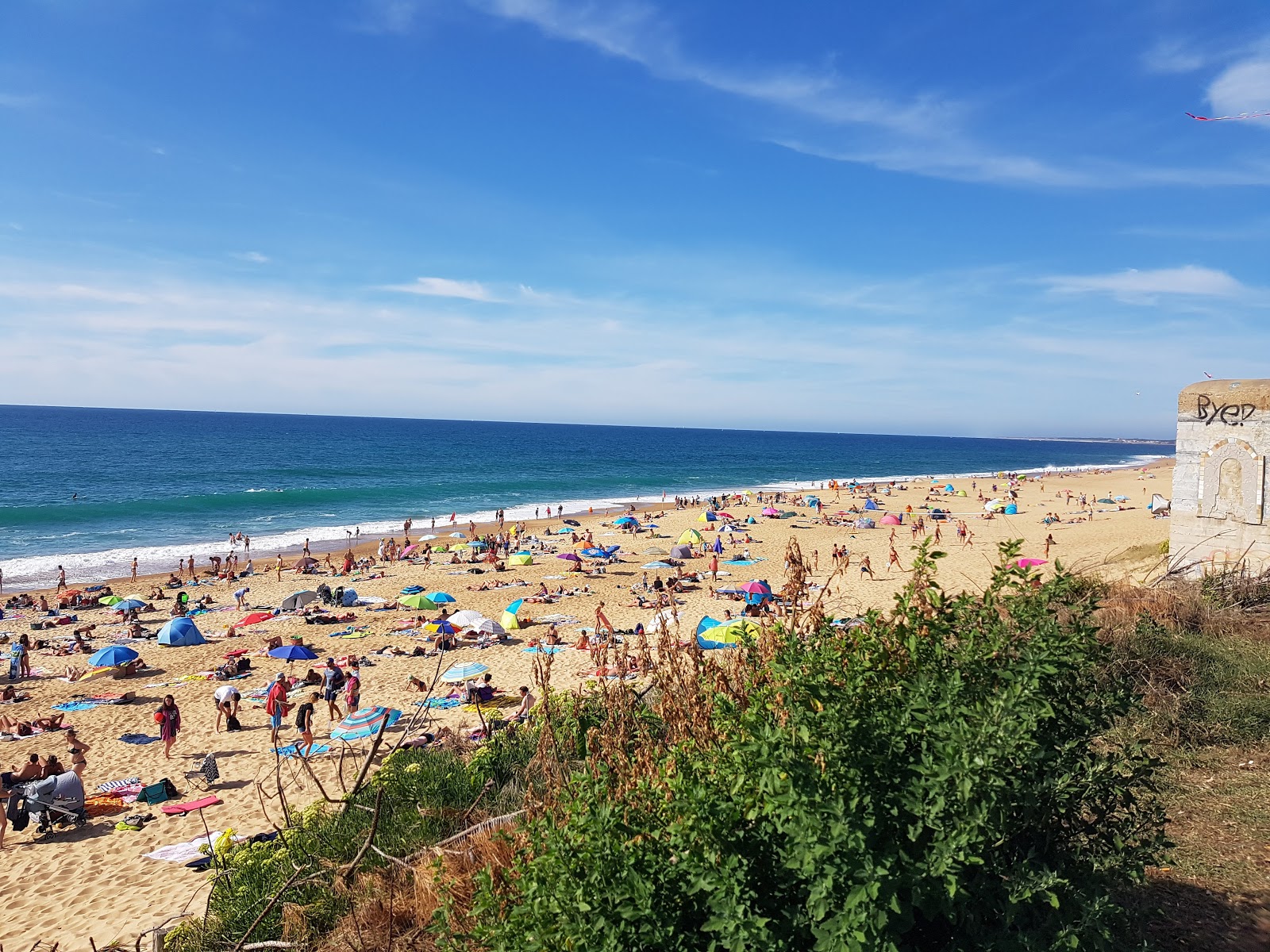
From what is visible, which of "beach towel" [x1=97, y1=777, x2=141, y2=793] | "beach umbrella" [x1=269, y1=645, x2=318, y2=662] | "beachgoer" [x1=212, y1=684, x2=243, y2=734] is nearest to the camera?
"beach towel" [x1=97, y1=777, x2=141, y2=793]

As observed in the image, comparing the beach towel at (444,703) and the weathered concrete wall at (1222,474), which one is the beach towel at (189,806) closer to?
the beach towel at (444,703)

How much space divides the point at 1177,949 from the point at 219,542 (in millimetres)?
40936

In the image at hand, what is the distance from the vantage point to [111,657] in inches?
683

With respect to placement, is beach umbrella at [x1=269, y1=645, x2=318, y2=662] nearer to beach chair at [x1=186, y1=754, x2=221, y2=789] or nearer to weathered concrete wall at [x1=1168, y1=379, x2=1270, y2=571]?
beach chair at [x1=186, y1=754, x2=221, y2=789]

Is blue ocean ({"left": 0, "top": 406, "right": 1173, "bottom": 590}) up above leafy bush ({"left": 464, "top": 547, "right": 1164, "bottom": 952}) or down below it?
below

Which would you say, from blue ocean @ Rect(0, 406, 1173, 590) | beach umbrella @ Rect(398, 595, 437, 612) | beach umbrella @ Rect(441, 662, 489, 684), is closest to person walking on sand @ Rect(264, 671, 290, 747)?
beach umbrella @ Rect(441, 662, 489, 684)

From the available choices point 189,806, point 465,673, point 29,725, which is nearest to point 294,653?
point 29,725

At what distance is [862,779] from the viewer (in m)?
3.19

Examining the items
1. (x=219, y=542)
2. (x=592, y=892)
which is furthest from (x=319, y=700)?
(x=219, y=542)

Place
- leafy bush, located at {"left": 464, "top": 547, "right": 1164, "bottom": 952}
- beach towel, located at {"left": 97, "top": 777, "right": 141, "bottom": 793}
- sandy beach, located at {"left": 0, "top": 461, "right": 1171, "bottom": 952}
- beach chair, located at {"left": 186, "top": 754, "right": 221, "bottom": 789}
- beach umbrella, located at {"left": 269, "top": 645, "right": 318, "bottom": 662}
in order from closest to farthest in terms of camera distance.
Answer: leafy bush, located at {"left": 464, "top": 547, "right": 1164, "bottom": 952}, sandy beach, located at {"left": 0, "top": 461, "right": 1171, "bottom": 952}, beach towel, located at {"left": 97, "top": 777, "right": 141, "bottom": 793}, beach chair, located at {"left": 186, "top": 754, "right": 221, "bottom": 789}, beach umbrella, located at {"left": 269, "top": 645, "right": 318, "bottom": 662}

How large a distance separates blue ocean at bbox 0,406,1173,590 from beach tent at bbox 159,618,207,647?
1372 cm

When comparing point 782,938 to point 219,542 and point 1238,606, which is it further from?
point 219,542

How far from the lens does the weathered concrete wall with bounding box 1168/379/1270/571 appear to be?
35.8 ft

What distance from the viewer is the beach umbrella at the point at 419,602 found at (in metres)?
23.7
